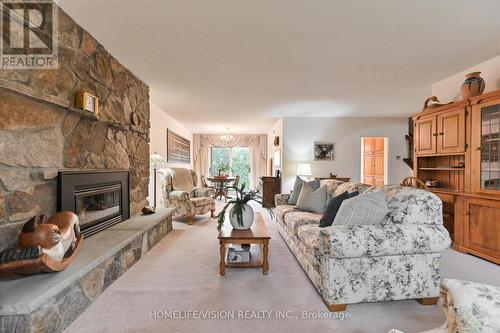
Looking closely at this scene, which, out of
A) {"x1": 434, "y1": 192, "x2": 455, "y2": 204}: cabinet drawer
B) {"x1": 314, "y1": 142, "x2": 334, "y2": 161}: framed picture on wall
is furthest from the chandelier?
{"x1": 434, "y1": 192, "x2": 455, "y2": 204}: cabinet drawer

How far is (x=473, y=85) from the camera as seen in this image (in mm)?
3115

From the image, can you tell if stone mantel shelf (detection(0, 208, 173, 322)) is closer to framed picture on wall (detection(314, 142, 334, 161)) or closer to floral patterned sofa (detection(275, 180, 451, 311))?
floral patterned sofa (detection(275, 180, 451, 311))

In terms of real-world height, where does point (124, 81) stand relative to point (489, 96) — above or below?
above

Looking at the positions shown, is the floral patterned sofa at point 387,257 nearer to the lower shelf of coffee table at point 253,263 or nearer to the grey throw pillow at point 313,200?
the lower shelf of coffee table at point 253,263

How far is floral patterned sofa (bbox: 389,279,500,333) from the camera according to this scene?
78 centimetres

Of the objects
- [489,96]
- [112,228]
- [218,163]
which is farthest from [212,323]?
[218,163]

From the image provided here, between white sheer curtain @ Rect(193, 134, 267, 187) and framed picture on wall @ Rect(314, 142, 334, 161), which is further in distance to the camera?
white sheer curtain @ Rect(193, 134, 267, 187)

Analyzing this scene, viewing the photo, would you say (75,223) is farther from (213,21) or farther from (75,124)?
(213,21)

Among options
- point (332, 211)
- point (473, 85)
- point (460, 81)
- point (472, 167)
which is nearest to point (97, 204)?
point (332, 211)

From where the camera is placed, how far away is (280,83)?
3.85 metres

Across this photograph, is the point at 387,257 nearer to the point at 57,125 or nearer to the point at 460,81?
the point at 57,125

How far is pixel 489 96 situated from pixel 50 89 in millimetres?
4409

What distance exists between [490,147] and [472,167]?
11.8 inches

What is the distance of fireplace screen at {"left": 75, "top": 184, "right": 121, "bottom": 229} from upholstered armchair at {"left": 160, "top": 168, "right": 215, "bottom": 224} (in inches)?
61.5
